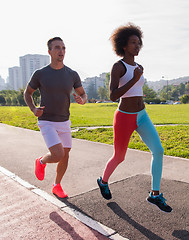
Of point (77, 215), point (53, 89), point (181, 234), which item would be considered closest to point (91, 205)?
point (77, 215)

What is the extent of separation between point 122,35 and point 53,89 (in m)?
1.10

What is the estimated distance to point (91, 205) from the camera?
3.28m

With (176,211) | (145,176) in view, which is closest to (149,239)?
(176,211)

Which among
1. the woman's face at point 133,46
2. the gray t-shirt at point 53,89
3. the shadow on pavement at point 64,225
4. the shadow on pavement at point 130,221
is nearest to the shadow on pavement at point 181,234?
the shadow on pavement at point 130,221

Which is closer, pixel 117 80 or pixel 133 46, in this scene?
pixel 117 80

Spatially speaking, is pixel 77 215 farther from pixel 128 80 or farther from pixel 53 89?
pixel 128 80

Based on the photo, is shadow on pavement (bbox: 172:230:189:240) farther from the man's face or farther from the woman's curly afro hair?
the man's face

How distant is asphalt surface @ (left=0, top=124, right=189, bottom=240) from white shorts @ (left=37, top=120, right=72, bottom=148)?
31.4 inches

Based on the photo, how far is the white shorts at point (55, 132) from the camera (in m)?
3.22

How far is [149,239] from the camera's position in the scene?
2.50 m

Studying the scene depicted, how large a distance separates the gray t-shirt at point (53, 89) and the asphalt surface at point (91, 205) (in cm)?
113

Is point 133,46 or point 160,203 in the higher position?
point 133,46

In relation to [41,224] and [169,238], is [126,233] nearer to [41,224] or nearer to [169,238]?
[169,238]

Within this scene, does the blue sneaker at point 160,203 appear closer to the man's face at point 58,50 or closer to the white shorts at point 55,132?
the white shorts at point 55,132
